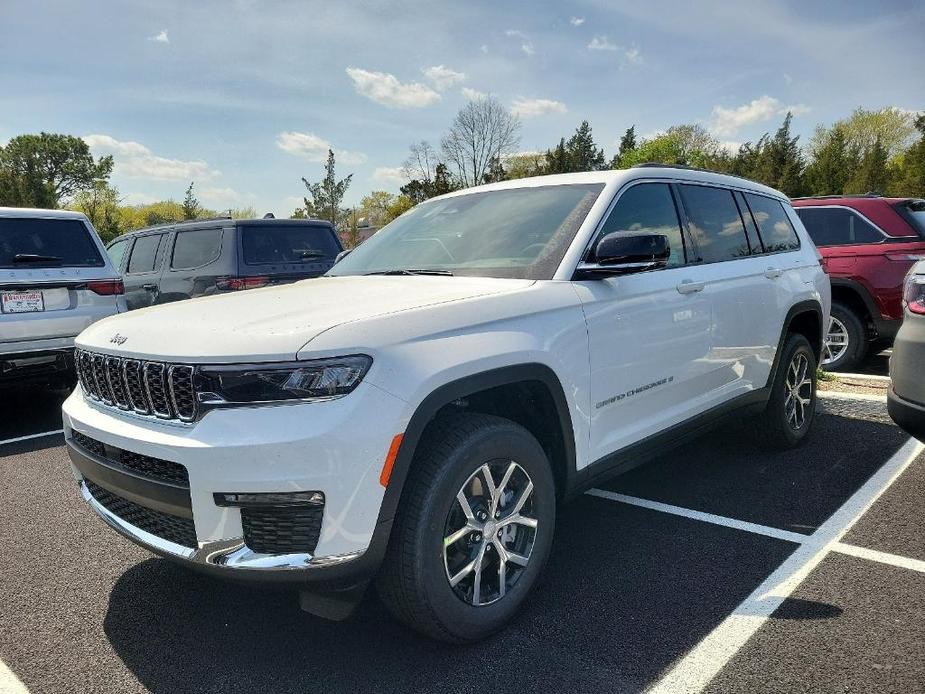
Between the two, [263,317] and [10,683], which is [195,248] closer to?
[263,317]

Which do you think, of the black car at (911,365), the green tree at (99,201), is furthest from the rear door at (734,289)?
the green tree at (99,201)

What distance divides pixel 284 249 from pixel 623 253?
5931 mm

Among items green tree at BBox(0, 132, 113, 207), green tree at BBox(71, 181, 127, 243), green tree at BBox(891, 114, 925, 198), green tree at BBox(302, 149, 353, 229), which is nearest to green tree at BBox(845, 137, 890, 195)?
green tree at BBox(891, 114, 925, 198)

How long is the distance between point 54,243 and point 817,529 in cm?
622

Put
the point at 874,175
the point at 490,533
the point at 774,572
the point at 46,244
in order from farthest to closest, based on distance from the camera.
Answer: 1. the point at 874,175
2. the point at 46,244
3. the point at 774,572
4. the point at 490,533

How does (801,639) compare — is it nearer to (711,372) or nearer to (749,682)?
(749,682)

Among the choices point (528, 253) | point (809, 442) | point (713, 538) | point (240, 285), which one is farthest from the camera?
point (240, 285)

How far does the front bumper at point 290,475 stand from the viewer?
2.02m

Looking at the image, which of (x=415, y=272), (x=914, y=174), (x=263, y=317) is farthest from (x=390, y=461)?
(x=914, y=174)

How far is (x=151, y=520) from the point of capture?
2.32 m

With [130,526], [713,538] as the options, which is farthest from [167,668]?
[713,538]

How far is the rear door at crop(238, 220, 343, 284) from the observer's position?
7.67m

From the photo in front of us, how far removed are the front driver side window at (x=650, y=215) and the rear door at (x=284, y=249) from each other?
16.1ft

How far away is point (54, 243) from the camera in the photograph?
5926 millimetres
